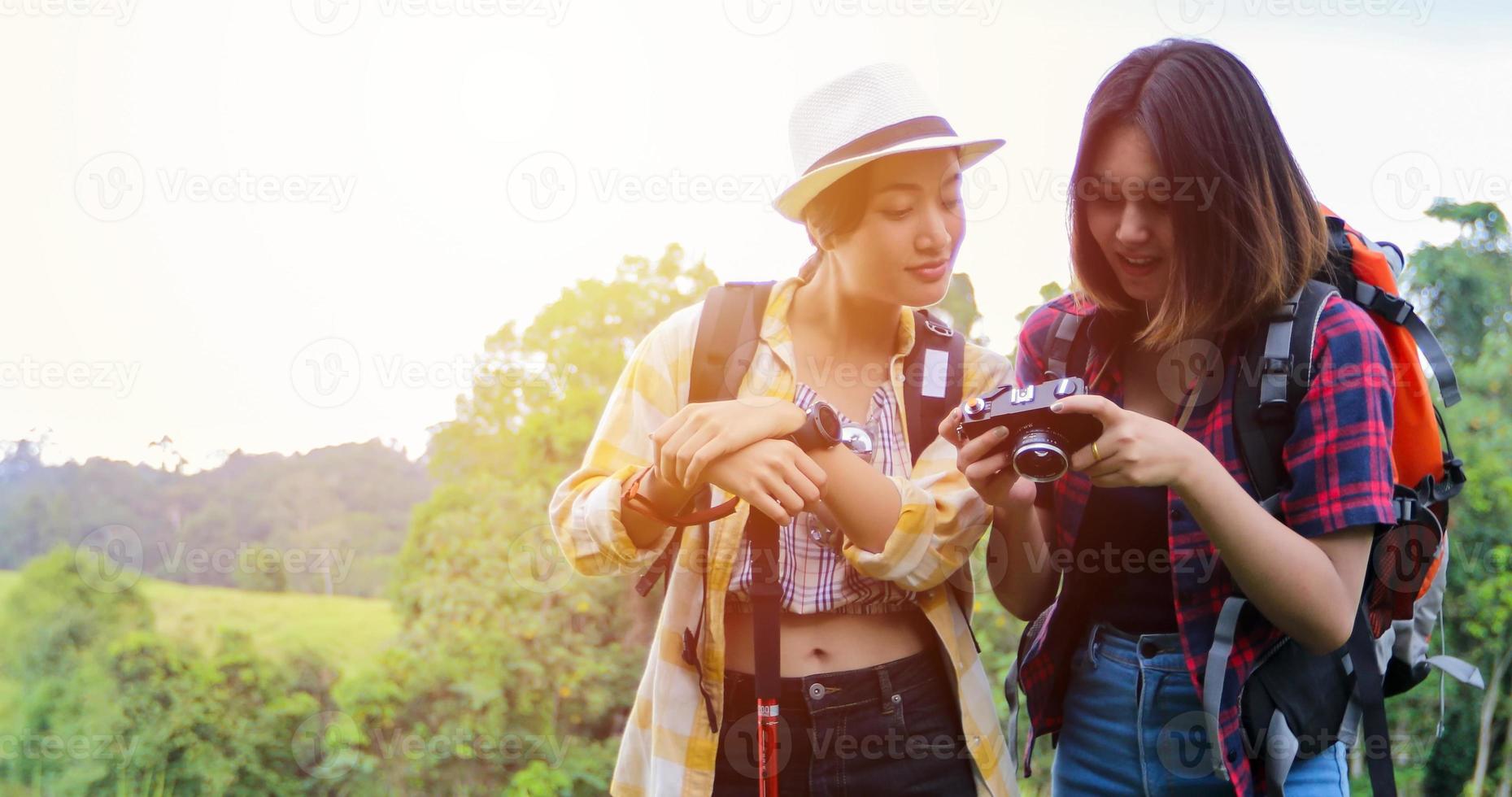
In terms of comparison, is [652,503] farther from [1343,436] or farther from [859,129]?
[1343,436]

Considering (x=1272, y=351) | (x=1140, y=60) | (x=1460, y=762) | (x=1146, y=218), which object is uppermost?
(x=1140, y=60)

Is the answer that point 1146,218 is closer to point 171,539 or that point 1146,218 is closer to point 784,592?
point 784,592

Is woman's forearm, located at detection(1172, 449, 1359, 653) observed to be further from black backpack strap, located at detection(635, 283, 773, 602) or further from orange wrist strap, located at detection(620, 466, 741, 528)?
black backpack strap, located at detection(635, 283, 773, 602)

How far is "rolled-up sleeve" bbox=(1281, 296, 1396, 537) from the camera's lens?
66.4 inches

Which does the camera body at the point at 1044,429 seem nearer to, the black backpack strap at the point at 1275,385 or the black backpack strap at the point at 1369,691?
the black backpack strap at the point at 1275,385

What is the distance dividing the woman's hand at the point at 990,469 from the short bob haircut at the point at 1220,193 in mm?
373

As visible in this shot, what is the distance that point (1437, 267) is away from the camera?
18.0 ft

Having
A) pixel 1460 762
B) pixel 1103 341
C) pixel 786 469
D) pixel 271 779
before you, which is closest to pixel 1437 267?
pixel 1460 762

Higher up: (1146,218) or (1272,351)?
(1146,218)

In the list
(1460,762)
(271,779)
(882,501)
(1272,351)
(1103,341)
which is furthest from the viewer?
(1460,762)

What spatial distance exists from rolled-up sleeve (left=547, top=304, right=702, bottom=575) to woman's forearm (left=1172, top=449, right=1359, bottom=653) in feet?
3.14

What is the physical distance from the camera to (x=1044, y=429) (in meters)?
1.77

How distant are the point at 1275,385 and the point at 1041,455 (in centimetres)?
42

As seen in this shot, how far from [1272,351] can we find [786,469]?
847 mm
